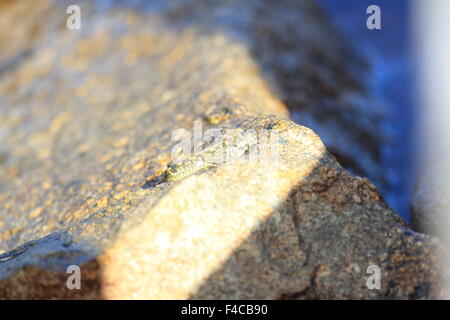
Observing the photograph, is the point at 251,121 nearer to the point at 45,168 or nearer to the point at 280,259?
the point at 280,259

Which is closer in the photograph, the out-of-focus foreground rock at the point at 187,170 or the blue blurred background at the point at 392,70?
the out-of-focus foreground rock at the point at 187,170

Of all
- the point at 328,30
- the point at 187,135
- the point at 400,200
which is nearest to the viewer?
the point at 187,135

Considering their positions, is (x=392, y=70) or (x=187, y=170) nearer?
(x=187, y=170)

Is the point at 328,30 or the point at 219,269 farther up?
the point at 328,30

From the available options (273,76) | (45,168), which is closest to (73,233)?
(45,168)

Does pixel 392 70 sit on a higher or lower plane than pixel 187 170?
higher

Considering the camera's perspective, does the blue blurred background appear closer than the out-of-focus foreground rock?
No

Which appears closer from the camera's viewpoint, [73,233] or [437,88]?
[73,233]
